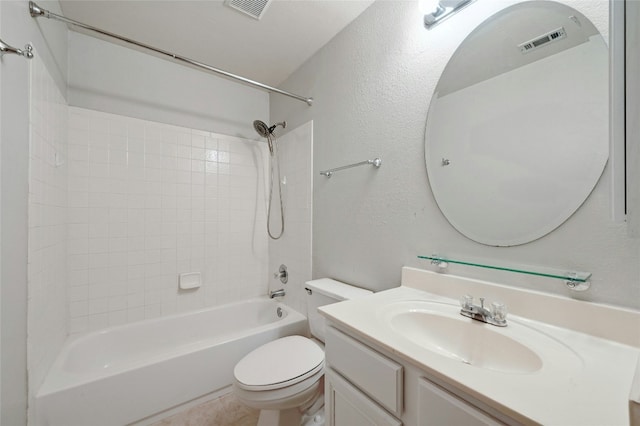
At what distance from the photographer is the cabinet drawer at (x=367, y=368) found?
0.64m

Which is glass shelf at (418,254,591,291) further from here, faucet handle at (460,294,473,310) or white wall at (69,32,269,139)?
white wall at (69,32,269,139)

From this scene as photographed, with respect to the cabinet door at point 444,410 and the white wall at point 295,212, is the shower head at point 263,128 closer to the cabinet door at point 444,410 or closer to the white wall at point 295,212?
the white wall at point 295,212

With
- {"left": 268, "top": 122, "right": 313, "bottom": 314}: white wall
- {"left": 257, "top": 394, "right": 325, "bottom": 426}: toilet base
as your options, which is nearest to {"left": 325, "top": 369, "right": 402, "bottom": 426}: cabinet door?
{"left": 257, "top": 394, "right": 325, "bottom": 426}: toilet base

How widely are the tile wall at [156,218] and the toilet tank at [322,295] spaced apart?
102 centimetres

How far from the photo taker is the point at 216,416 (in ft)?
4.68

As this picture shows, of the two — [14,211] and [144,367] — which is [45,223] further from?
[144,367]

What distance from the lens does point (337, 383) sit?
0.84 metres

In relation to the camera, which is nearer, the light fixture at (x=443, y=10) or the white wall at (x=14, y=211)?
the white wall at (x=14, y=211)

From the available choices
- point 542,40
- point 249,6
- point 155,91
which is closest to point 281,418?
point 542,40

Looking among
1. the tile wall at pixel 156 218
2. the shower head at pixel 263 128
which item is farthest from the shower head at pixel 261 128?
the tile wall at pixel 156 218

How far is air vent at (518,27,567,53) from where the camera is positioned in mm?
769

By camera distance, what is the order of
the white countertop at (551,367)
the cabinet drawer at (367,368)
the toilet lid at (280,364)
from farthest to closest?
the toilet lid at (280,364)
the cabinet drawer at (367,368)
the white countertop at (551,367)

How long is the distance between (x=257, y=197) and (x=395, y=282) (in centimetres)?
160

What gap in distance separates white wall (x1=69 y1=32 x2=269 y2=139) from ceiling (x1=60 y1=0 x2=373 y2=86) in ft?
0.60
